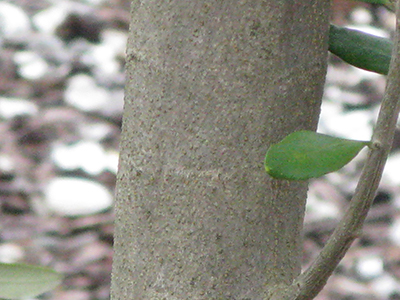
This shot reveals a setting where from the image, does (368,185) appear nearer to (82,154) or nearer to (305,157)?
(305,157)

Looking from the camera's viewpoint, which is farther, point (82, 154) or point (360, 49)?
point (82, 154)

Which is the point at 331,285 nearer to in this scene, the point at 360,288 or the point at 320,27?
the point at 360,288

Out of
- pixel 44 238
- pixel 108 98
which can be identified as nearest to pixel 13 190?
pixel 44 238

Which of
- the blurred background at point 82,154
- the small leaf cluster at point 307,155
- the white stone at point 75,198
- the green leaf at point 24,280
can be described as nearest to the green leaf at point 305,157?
the small leaf cluster at point 307,155

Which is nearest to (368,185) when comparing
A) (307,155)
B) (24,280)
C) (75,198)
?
(307,155)

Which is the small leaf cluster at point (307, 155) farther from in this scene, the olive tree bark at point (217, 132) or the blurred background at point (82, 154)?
the blurred background at point (82, 154)
